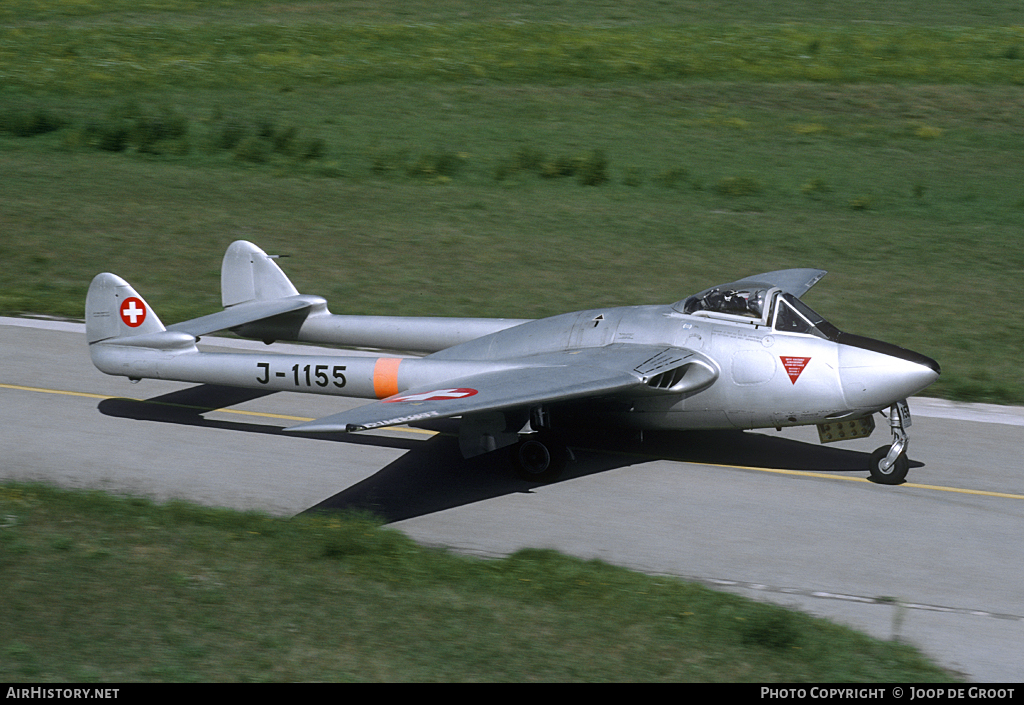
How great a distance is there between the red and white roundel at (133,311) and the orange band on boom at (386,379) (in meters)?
3.73

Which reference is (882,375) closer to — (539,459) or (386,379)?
(539,459)

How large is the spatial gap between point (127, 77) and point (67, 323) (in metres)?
23.5

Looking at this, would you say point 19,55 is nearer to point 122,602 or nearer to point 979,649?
point 122,602

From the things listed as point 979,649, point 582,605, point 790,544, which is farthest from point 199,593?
point 979,649

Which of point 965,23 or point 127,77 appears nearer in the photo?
point 127,77

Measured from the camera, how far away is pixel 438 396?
1276 centimetres

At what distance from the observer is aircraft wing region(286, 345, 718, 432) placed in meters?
11.9

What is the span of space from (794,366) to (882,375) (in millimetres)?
1022

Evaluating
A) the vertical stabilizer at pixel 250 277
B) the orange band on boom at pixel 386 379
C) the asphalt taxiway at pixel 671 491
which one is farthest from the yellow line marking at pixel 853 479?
the vertical stabilizer at pixel 250 277

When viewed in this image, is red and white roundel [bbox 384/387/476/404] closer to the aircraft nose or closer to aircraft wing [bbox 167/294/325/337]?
aircraft wing [bbox 167/294/325/337]

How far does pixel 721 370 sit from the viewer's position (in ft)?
44.3

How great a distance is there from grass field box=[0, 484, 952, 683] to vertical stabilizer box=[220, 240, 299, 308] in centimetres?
622

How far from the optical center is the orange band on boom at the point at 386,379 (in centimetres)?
1406

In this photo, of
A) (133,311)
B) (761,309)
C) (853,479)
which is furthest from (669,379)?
(133,311)
